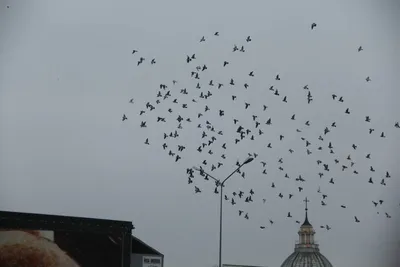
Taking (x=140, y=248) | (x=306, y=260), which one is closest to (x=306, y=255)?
(x=306, y=260)

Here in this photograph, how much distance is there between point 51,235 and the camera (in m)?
27.8

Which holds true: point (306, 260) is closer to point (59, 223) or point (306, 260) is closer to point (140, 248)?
point (140, 248)

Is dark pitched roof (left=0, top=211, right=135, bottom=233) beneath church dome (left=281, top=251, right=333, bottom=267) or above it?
beneath

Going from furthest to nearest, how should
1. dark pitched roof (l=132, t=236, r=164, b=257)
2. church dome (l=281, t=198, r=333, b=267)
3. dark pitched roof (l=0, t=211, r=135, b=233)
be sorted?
church dome (l=281, t=198, r=333, b=267), dark pitched roof (l=132, t=236, r=164, b=257), dark pitched roof (l=0, t=211, r=135, b=233)

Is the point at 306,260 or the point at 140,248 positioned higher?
the point at 306,260

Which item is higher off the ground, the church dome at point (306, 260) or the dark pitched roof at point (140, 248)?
the church dome at point (306, 260)

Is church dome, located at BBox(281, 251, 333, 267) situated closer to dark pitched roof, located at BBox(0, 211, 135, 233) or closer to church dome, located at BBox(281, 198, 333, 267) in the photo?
church dome, located at BBox(281, 198, 333, 267)

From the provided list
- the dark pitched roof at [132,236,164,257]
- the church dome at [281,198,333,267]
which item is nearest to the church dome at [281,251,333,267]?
the church dome at [281,198,333,267]

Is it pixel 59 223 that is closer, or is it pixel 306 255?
pixel 59 223

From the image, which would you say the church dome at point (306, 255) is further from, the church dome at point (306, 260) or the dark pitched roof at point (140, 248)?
the dark pitched roof at point (140, 248)

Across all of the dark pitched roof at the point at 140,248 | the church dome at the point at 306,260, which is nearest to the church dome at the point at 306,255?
the church dome at the point at 306,260

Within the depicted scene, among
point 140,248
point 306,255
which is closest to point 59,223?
point 140,248

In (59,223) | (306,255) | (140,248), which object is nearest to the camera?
(59,223)

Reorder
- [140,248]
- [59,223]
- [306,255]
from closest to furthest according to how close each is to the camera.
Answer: [59,223]
[140,248]
[306,255]
